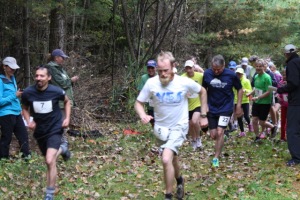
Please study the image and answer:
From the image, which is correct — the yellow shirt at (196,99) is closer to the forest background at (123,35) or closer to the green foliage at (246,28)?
the forest background at (123,35)

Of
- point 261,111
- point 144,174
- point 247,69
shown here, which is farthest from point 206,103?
point 247,69

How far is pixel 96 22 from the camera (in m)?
19.4

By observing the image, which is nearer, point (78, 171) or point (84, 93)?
point (78, 171)

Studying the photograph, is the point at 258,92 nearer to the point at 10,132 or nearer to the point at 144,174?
the point at 144,174

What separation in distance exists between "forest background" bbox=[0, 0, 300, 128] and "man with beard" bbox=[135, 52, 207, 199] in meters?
4.89

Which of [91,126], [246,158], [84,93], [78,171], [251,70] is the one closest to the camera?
[78,171]

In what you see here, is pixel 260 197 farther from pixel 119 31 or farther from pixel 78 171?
pixel 119 31

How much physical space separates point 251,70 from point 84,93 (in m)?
6.31

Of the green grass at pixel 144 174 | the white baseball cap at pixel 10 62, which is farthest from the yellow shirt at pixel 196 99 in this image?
the white baseball cap at pixel 10 62

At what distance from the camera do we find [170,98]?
247 inches

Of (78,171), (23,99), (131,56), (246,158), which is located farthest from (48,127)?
(131,56)

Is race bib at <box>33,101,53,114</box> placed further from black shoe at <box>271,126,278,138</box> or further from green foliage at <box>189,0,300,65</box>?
green foliage at <box>189,0,300,65</box>

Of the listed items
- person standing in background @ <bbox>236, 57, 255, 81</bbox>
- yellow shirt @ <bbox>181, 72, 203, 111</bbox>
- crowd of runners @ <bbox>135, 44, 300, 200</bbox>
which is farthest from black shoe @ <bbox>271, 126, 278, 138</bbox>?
person standing in background @ <bbox>236, 57, 255, 81</bbox>

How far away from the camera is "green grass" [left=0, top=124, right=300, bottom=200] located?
701 centimetres
